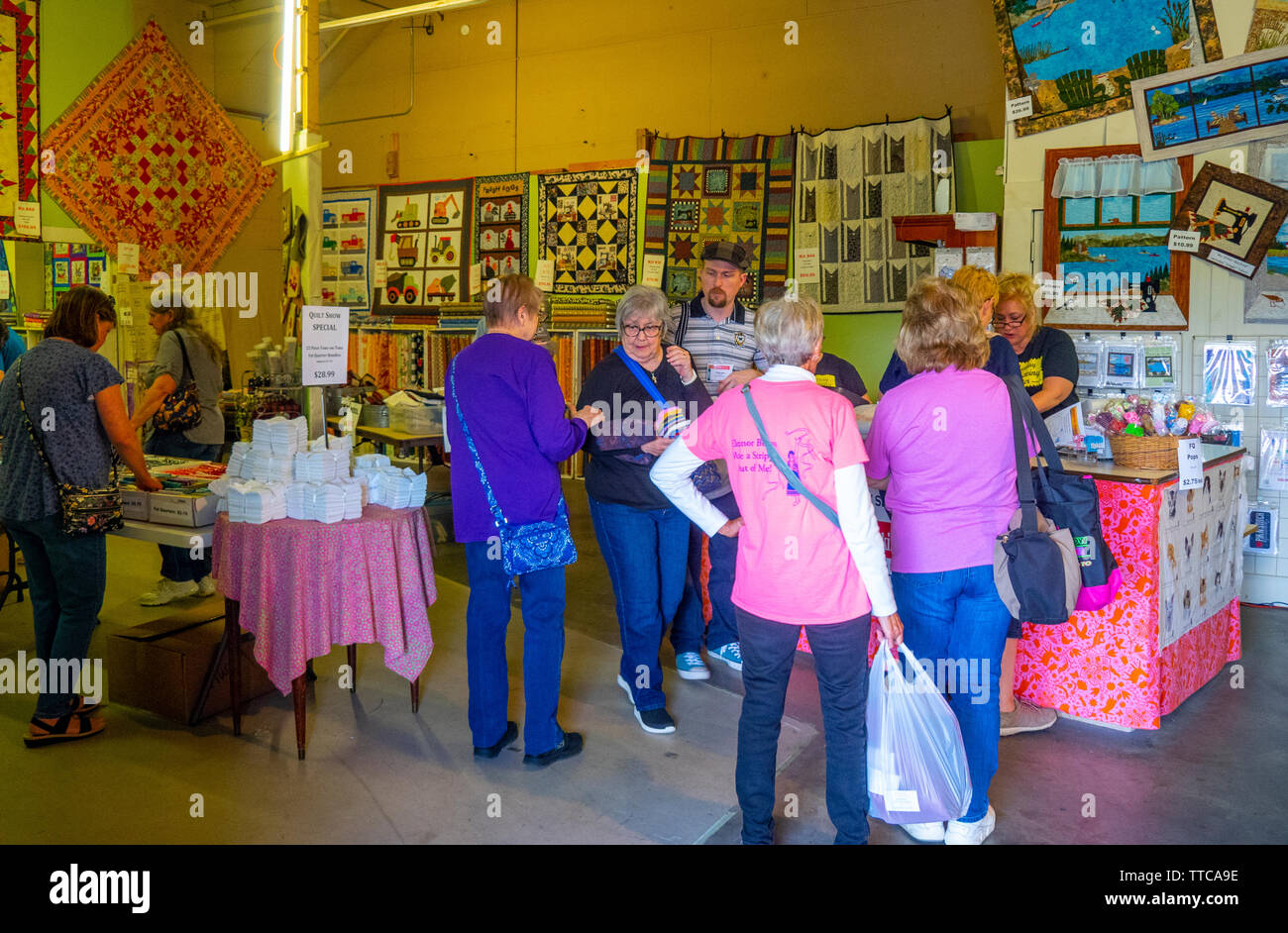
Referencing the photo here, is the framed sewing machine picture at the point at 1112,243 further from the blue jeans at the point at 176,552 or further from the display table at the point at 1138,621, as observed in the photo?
the blue jeans at the point at 176,552

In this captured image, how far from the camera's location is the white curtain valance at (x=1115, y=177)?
216 inches

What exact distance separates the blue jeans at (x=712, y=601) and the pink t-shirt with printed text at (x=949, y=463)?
1.54 meters

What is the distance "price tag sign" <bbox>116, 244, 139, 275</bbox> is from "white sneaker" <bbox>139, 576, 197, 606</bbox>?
4.40 metres

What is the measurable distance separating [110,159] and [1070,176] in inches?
301

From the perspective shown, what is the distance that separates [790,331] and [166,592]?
4.31 metres

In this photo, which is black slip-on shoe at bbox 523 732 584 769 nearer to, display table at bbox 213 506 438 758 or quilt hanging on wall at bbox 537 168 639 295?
display table at bbox 213 506 438 758

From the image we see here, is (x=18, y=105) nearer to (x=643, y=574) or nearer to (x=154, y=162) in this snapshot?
(x=154, y=162)

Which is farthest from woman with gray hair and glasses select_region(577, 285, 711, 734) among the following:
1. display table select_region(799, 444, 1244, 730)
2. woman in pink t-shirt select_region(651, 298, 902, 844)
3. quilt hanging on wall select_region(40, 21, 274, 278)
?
quilt hanging on wall select_region(40, 21, 274, 278)

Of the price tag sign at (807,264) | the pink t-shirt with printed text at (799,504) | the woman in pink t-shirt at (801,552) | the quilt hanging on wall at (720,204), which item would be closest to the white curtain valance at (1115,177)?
the price tag sign at (807,264)

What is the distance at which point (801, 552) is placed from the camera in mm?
2496

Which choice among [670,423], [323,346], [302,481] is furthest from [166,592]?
[670,423]

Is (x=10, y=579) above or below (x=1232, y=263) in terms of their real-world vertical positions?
below

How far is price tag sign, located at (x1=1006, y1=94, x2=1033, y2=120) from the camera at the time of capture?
5.80 meters

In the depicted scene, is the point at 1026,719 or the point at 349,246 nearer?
the point at 1026,719
